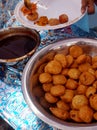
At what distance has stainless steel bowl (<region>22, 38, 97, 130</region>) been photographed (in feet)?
1.95

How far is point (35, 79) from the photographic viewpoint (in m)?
0.75

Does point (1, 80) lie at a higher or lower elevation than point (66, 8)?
lower

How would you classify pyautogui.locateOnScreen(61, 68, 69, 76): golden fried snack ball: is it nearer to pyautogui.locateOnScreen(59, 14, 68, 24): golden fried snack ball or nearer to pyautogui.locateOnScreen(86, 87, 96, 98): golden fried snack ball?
pyautogui.locateOnScreen(86, 87, 96, 98): golden fried snack ball

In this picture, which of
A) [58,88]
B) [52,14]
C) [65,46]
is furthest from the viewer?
[52,14]

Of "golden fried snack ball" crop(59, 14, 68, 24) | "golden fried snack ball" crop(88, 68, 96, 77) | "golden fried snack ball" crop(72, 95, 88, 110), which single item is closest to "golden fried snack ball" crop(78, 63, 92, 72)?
"golden fried snack ball" crop(88, 68, 96, 77)

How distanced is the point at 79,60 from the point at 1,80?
29 cm

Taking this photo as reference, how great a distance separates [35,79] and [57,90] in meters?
0.10

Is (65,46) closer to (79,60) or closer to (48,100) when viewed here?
(79,60)

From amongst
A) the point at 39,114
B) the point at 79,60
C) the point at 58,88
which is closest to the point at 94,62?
the point at 79,60

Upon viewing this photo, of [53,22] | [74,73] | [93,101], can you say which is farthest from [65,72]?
[53,22]

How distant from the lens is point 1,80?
838mm

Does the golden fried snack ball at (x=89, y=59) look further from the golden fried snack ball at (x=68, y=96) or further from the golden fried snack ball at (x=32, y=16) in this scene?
the golden fried snack ball at (x=32, y=16)

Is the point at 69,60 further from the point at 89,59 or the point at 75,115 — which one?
the point at 75,115

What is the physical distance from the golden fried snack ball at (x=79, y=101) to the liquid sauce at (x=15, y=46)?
27 cm
